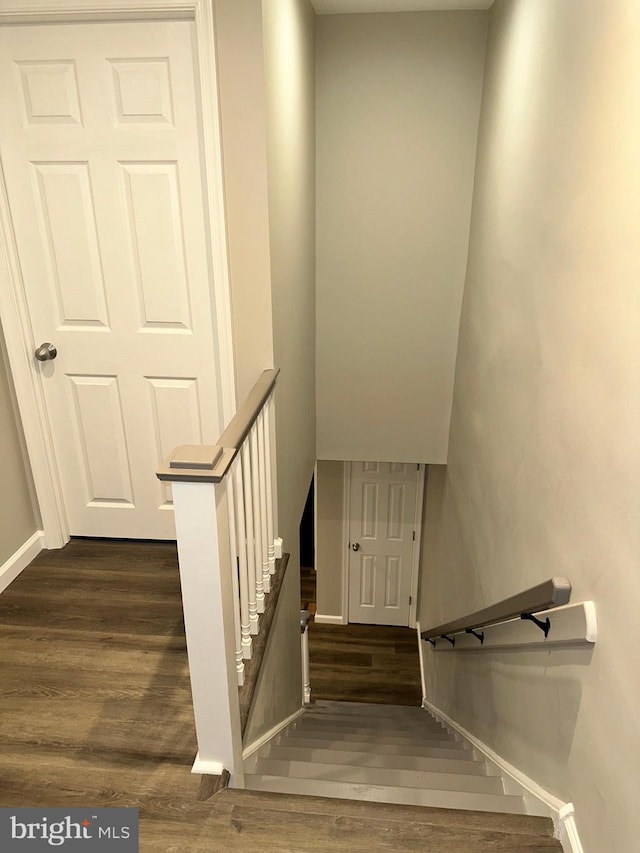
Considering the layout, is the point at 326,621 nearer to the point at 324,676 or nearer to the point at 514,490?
the point at 324,676

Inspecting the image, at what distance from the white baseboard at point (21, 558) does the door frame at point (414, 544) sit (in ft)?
10.2

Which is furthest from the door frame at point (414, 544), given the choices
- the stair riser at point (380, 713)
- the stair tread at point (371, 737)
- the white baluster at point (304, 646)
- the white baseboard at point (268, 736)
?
the stair tread at point (371, 737)

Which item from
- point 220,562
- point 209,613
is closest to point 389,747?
point 209,613

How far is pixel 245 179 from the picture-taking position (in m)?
2.34

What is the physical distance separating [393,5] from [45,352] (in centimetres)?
258

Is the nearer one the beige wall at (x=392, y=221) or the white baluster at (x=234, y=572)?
the white baluster at (x=234, y=572)

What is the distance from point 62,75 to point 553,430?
7.35ft

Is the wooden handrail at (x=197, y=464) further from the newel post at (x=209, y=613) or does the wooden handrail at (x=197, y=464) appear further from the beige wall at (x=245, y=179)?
the beige wall at (x=245, y=179)

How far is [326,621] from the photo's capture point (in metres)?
6.25

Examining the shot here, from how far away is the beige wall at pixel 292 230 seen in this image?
8.01 ft

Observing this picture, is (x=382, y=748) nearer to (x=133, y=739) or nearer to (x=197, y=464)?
(x=133, y=739)

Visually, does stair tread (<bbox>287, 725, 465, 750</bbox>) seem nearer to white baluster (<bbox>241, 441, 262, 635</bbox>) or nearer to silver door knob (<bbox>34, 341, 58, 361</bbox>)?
white baluster (<bbox>241, 441, 262, 635</bbox>)

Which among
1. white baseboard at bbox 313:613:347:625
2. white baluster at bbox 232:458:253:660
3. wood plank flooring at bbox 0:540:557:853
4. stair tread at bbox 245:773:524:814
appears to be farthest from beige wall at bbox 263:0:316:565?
white baseboard at bbox 313:613:347:625

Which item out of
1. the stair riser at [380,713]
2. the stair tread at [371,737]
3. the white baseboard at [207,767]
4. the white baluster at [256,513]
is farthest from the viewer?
the stair riser at [380,713]
